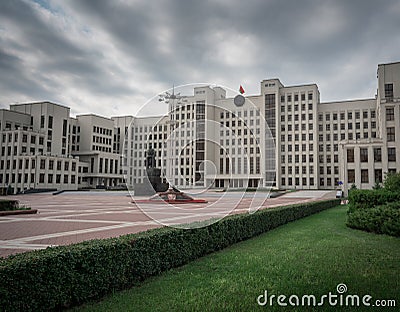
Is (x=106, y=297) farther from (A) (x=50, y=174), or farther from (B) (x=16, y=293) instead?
(A) (x=50, y=174)

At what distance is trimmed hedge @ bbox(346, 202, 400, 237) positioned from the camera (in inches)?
388

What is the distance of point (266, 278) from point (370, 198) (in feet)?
28.9

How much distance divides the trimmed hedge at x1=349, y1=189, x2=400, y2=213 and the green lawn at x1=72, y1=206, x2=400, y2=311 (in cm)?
422

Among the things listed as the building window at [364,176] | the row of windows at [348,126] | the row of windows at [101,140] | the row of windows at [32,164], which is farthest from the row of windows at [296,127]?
the row of windows at [32,164]

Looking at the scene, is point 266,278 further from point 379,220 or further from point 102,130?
point 102,130

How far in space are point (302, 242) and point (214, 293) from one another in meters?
4.67

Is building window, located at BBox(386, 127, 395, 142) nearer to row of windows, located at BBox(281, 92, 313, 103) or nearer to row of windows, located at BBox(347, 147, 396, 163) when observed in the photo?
row of windows, located at BBox(347, 147, 396, 163)

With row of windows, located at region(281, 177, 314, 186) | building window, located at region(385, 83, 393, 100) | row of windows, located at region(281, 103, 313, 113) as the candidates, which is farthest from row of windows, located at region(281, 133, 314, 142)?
building window, located at region(385, 83, 393, 100)

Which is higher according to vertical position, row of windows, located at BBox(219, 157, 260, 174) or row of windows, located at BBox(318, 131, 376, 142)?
row of windows, located at BBox(318, 131, 376, 142)

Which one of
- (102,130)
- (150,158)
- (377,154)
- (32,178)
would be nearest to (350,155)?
(377,154)

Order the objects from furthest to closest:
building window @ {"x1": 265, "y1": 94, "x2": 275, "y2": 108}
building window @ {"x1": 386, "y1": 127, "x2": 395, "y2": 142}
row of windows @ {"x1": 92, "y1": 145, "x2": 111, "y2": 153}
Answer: row of windows @ {"x1": 92, "y1": 145, "x2": 111, "y2": 153}, building window @ {"x1": 265, "y1": 94, "x2": 275, "y2": 108}, building window @ {"x1": 386, "y1": 127, "x2": 395, "y2": 142}

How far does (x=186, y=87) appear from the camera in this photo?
6055mm

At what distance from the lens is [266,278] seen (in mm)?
5297

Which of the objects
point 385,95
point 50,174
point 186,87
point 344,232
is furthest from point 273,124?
point 186,87
